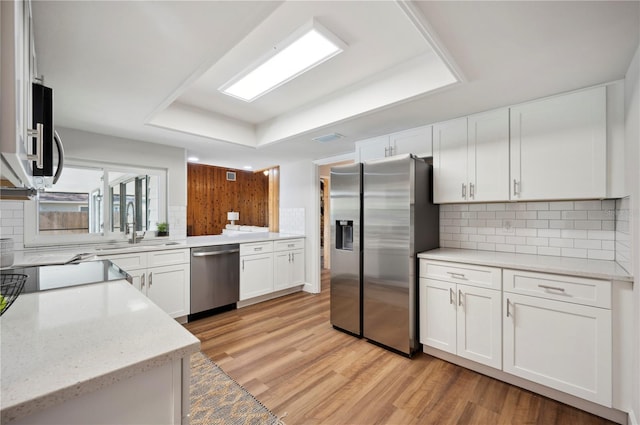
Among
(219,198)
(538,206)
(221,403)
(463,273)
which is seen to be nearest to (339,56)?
(463,273)

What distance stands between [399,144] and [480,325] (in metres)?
1.86

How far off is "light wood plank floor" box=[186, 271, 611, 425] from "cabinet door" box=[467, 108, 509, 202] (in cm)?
150

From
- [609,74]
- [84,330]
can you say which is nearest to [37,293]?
[84,330]

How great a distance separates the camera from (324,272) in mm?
6105

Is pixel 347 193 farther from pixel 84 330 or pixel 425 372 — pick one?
pixel 84 330

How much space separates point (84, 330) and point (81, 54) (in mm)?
1597

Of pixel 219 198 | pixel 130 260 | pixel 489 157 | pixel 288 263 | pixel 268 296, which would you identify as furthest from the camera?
pixel 219 198

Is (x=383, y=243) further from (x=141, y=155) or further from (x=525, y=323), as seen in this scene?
(x=141, y=155)

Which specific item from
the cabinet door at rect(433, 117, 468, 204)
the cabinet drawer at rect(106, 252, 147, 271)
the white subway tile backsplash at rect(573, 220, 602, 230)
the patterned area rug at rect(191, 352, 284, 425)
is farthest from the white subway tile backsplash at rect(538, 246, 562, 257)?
the cabinet drawer at rect(106, 252, 147, 271)

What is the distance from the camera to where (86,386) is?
63 centimetres

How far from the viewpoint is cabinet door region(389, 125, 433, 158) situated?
2.79 meters

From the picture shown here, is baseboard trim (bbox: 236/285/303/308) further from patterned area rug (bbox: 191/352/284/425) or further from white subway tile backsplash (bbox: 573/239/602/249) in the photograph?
white subway tile backsplash (bbox: 573/239/602/249)

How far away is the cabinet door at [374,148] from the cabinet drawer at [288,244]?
1.75 meters

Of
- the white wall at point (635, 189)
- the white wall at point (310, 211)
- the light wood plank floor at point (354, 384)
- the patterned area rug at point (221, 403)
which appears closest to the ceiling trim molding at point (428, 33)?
the white wall at point (635, 189)
